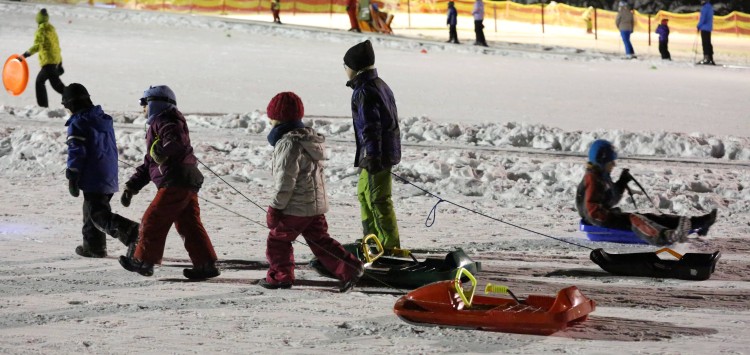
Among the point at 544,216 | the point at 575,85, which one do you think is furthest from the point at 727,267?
the point at 575,85

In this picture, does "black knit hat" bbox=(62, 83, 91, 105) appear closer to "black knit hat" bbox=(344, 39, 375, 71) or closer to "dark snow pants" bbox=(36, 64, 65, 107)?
"black knit hat" bbox=(344, 39, 375, 71)

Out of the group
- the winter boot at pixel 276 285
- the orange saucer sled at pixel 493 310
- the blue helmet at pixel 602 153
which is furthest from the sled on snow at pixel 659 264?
the winter boot at pixel 276 285

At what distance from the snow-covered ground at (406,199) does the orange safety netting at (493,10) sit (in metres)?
13.2

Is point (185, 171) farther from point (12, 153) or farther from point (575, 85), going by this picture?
point (575, 85)

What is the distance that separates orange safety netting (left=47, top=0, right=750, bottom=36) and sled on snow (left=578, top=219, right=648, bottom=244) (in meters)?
30.0

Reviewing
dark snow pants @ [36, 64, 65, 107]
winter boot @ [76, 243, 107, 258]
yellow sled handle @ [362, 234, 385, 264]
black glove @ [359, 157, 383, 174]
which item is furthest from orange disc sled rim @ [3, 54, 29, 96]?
yellow sled handle @ [362, 234, 385, 264]

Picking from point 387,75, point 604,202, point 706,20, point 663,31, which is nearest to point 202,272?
point 604,202

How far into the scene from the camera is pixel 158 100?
22.8 ft

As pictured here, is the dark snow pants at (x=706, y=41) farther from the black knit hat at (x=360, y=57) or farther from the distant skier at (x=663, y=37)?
the black knit hat at (x=360, y=57)

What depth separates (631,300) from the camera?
22.0 ft

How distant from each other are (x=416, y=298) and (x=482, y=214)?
11.3 ft

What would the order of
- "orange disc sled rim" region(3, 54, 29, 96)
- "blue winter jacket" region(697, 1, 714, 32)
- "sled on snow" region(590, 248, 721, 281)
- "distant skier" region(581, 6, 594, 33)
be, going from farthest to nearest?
1. "distant skier" region(581, 6, 594, 33)
2. "blue winter jacket" region(697, 1, 714, 32)
3. "orange disc sled rim" region(3, 54, 29, 96)
4. "sled on snow" region(590, 248, 721, 281)

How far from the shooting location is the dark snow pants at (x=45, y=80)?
632 inches

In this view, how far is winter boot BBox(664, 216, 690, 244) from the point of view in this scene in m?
7.64
